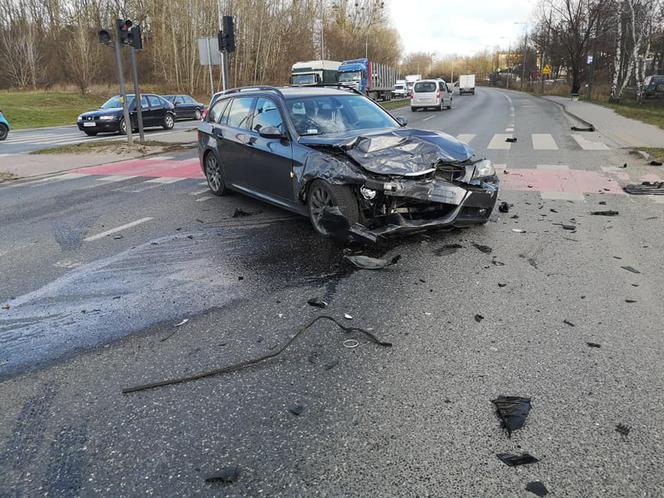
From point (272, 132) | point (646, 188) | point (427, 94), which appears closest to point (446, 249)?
point (272, 132)

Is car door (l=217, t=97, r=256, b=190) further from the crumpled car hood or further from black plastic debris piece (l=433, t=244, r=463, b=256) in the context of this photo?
black plastic debris piece (l=433, t=244, r=463, b=256)

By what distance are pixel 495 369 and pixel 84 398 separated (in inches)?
99.5

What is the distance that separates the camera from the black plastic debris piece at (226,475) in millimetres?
2449

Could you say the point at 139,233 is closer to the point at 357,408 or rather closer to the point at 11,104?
the point at 357,408

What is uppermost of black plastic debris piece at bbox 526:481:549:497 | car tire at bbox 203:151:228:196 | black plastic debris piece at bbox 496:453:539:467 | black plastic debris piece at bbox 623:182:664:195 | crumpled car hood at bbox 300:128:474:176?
crumpled car hood at bbox 300:128:474:176

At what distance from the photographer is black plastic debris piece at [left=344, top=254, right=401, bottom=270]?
5.26 m

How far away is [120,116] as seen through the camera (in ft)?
72.0

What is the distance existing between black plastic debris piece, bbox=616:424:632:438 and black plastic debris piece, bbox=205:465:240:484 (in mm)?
1948

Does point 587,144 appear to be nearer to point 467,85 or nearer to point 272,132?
point 272,132

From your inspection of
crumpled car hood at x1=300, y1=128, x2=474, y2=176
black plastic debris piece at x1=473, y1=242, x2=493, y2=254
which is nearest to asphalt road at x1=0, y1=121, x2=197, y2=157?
crumpled car hood at x1=300, y1=128, x2=474, y2=176

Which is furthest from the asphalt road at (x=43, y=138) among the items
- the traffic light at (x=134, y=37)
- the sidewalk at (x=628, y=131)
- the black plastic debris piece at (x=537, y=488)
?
the black plastic debris piece at (x=537, y=488)

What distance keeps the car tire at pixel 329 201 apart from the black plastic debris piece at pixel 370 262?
14.5 inches

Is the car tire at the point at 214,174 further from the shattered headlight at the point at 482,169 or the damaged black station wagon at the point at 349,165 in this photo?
the shattered headlight at the point at 482,169

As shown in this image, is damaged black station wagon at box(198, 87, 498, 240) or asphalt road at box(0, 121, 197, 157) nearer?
damaged black station wagon at box(198, 87, 498, 240)
